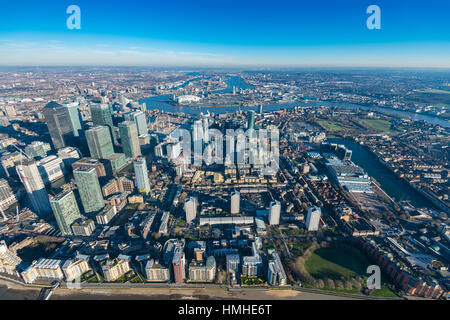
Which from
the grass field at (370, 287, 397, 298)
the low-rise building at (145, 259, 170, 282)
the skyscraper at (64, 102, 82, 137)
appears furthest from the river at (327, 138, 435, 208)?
the skyscraper at (64, 102, 82, 137)

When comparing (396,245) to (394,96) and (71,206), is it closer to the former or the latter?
(71,206)

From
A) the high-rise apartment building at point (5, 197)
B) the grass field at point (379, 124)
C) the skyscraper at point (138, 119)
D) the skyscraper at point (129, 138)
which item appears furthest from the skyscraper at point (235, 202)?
the grass field at point (379, 124)

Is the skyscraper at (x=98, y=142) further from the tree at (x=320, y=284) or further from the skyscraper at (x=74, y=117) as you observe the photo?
the tree at (x=320, y=284)

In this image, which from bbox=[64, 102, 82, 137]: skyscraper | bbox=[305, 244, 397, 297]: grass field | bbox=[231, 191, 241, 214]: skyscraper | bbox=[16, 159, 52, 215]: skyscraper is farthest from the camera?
bbox=[64, 102, 82, 137]: skyscraper

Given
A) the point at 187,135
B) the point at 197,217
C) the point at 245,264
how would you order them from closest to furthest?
1. the point at 245,264
2. the point at 197,217
3. the point at 187,135

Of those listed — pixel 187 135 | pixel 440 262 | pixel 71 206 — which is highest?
pixel 187 135

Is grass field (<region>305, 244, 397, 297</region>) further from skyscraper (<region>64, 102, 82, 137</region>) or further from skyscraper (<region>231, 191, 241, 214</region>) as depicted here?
skyscraper (<region>64, 102, 82, 137</region>)

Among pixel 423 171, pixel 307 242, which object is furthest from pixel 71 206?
pixel 423 171
